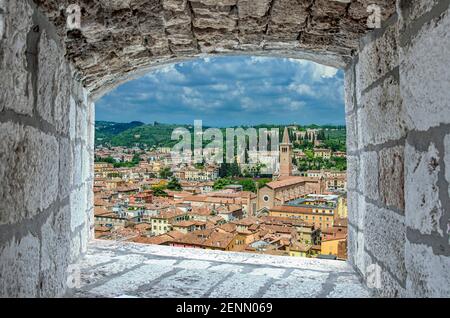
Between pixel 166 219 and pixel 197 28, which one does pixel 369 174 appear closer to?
pixel 197 28

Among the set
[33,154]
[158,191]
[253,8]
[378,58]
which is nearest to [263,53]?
Result: [253,8]

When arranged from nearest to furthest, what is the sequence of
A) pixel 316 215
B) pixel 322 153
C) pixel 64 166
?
pixel 64 166, pixel 316 215, pixel 322 153

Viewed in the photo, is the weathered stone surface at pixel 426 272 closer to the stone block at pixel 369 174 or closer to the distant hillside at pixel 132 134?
the stone block at pixel 369 174

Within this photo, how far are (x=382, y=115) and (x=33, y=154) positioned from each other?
54.6 inches

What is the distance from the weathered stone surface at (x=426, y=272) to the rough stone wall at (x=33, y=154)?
1158 mm

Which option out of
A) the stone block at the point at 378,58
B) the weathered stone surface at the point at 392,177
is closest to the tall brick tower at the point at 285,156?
the stone block at the point at 378,58

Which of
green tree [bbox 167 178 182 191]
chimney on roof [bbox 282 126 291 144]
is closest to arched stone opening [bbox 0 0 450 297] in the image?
chimney on roof [bbox 282 126 291 144]

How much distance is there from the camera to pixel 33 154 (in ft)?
4.56

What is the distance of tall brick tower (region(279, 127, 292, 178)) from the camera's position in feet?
10.0

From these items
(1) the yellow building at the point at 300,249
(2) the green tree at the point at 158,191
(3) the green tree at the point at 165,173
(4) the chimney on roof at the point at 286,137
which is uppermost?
(4) the chimney on roof at the point at 286,137

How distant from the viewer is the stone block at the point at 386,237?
167cm

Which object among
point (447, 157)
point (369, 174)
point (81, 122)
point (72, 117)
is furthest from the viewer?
point (81, 122)

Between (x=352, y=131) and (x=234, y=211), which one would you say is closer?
(x=352, y=131)
